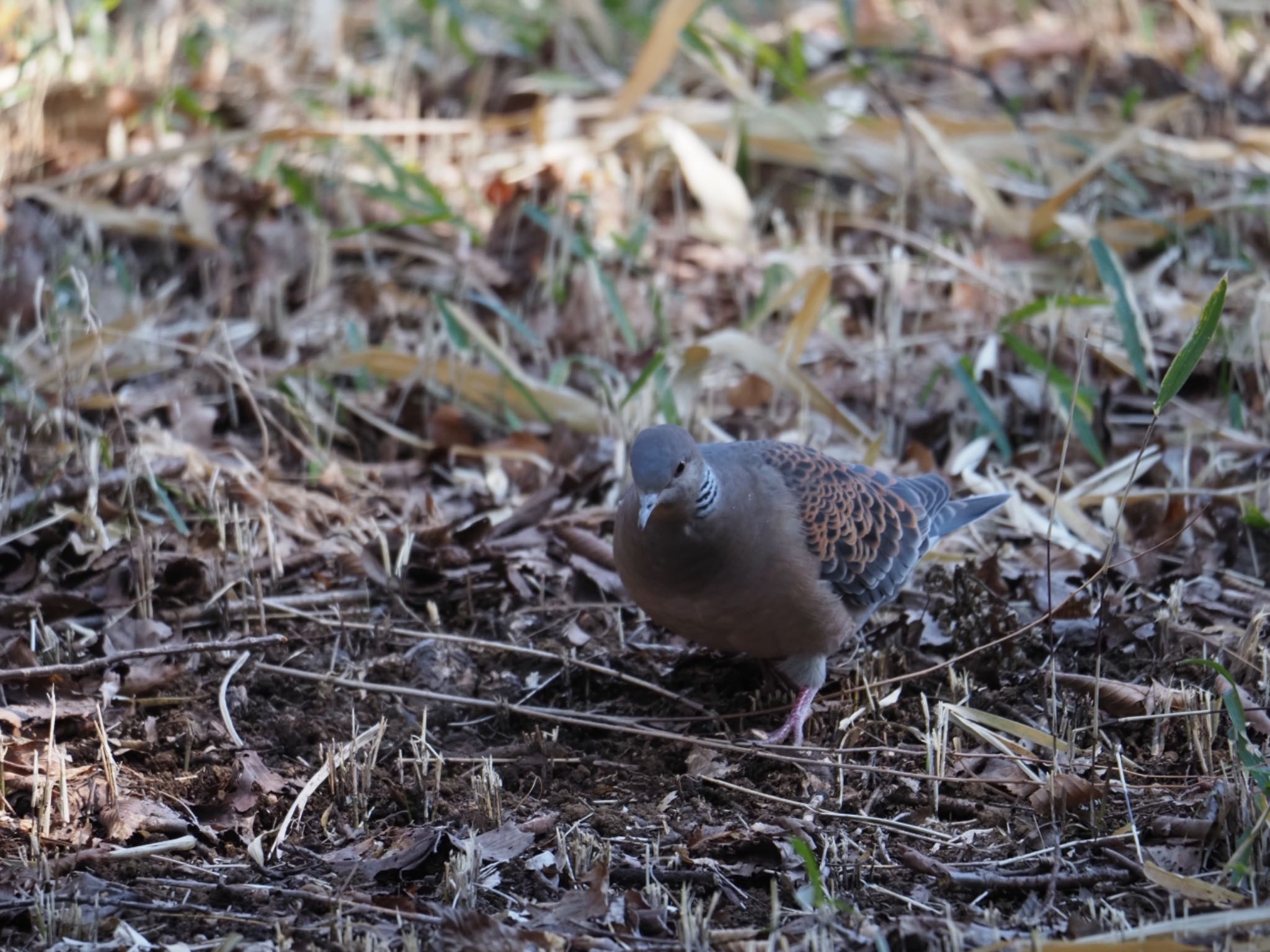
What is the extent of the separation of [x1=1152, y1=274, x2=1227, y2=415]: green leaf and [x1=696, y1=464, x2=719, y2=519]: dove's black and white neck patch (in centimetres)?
117

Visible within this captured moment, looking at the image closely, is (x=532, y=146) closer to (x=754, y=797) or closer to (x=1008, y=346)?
(x=1008, y=346)

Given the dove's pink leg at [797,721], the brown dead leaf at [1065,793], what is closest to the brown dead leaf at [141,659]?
the dove's pink leg at [797,721]

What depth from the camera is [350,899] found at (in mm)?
2826

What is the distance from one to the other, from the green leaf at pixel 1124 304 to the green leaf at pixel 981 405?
0.54 metres

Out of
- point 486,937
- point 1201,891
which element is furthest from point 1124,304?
point 486,937

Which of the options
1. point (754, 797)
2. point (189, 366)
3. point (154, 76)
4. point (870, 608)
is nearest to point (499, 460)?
point (189, 366)

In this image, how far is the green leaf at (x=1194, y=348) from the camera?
116 inches

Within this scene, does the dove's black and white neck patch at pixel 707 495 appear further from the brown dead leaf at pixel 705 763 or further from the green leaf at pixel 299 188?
the green leaf at pixel 299 188

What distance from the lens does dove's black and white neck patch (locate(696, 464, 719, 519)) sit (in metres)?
3.64

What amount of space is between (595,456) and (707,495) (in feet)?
4.86

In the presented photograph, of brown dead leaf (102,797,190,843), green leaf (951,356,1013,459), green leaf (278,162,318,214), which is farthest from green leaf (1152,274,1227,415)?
green leaf (278,162,318,214)

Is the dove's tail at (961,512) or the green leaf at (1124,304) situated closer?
the dove's tail at (961,512)

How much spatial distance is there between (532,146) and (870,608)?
388 cm

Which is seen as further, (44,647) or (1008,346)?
(1008,346)
